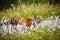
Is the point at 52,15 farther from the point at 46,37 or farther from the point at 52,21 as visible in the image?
the point at 46,37

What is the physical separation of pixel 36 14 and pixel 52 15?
20 centimetres

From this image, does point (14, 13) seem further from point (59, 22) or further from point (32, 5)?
point (59, 22)

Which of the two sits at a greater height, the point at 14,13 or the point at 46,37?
the point at 14,13

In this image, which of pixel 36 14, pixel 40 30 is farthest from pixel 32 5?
pixel 40 30

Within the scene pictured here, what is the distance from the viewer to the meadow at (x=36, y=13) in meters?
3.40

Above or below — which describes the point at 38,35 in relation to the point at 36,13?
below

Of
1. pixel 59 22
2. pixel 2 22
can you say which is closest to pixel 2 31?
pixel 2 22

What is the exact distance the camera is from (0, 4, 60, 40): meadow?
11.1 ft

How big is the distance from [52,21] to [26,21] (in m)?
0.32

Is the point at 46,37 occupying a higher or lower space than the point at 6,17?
lower

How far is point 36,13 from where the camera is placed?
3477mm

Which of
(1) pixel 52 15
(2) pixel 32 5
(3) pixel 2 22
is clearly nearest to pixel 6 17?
(3) pixel 2 22

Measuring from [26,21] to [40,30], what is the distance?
207 mm

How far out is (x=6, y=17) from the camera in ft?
11.4
